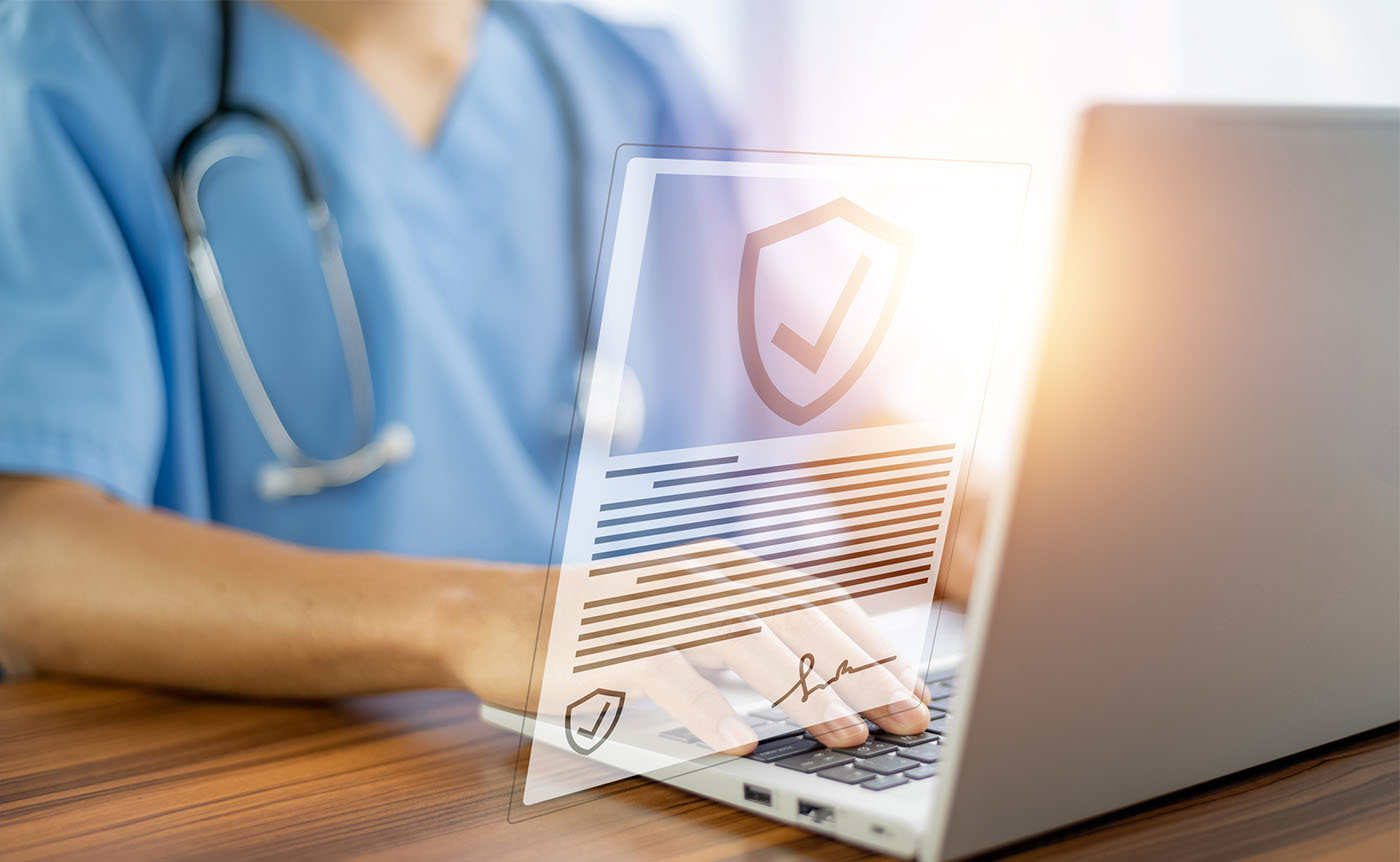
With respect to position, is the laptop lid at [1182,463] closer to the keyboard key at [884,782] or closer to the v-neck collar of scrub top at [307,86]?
the keyboard key at [884,782]

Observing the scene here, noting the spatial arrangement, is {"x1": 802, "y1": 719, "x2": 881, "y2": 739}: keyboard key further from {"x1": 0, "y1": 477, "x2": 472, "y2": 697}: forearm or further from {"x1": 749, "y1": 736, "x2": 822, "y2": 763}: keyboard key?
{"x1": 0, "y1": 477, "x2": 472, "y2": 697}: forearm

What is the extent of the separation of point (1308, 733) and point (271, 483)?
799 mm

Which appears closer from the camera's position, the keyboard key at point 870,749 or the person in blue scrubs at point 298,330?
the keyboard key at point 870,749

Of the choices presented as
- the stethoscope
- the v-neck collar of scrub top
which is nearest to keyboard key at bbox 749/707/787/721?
the stethoscope

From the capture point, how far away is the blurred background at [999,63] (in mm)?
1201

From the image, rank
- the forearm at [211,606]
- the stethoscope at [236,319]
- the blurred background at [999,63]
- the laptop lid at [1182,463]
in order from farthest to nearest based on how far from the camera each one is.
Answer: the blurred background at [999,63] < the stethoscope at [236,319] < the forearm at [211,606] < the laptop lid at [1182,463]

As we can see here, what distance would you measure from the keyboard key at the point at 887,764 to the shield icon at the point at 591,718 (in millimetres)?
102

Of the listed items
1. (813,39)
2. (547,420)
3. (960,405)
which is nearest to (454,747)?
(960,405)

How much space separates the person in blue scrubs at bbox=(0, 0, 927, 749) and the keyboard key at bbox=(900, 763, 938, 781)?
0.18 metres

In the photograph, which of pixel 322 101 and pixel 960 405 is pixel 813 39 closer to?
pixel 322 101

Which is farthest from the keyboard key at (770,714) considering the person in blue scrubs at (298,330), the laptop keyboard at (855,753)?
the person in blue scrubs at (298,330)

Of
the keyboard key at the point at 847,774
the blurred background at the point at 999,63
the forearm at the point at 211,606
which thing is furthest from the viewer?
the blurred background at the point at 999,63

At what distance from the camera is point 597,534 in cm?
37
